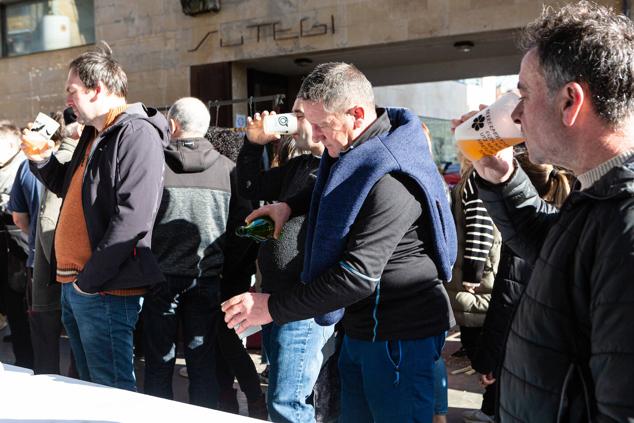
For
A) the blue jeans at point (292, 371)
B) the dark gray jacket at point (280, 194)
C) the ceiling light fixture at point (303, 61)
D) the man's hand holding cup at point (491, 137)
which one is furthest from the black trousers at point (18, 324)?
the ceiling light fixture at point (303, 61)

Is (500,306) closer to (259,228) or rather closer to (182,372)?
(259,228)

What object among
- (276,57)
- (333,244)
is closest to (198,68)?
(276,57)

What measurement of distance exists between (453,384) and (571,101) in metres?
3.82

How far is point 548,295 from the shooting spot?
1247mm

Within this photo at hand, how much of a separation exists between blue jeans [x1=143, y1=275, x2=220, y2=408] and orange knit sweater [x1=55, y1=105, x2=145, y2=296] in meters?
0.52

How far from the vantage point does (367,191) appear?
6.76 feet

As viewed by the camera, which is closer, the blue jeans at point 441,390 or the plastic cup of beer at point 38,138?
the blue jeans at point 441,390

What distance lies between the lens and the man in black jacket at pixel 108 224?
282cm

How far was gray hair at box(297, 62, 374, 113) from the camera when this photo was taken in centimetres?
218

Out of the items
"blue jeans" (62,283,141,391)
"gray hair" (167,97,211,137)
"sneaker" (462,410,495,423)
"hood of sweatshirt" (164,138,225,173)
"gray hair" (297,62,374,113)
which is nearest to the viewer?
"gray hair" (297,62,374,113)

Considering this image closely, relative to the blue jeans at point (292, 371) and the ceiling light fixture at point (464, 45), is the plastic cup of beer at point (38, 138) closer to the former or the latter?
the blue jeans at point (292, 371)

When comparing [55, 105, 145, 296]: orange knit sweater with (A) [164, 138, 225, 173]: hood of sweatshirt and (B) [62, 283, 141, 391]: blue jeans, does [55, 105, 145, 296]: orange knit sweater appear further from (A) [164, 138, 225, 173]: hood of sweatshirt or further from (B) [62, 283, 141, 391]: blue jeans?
(A) [164, 138, 225, 173]: hood of sweatshirt

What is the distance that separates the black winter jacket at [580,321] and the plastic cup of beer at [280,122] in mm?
1840

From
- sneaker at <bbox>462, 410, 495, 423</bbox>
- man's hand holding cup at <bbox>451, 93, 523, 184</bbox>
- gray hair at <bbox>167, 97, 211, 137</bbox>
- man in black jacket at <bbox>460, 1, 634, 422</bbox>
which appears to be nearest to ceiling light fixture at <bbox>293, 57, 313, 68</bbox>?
gray hair at <bbox>167, 97, 211, 137</bbox>
